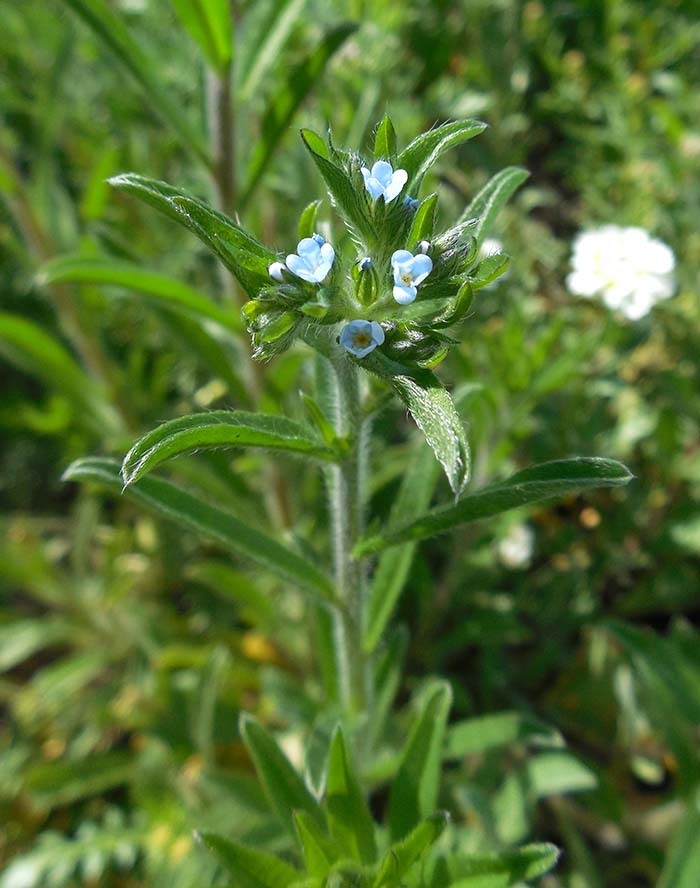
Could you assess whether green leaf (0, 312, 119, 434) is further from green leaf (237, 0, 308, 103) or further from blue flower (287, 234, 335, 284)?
blue flower (287, 234, 335, 284)

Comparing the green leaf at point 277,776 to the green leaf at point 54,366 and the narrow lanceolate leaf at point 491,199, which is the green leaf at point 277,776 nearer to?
the narrow lanceolate leaf at point 491,199

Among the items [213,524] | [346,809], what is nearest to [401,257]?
[213,524]

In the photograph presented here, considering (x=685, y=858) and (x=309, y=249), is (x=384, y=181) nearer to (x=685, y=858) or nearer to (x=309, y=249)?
(x=309, y=249)

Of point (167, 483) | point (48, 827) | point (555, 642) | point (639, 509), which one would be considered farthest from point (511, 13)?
point (48, 827)

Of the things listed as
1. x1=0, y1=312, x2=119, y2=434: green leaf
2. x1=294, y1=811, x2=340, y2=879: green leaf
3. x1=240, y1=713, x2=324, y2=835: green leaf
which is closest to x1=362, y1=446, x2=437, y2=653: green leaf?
x1=240, y1=713, x2=324, y2=835: green leaf

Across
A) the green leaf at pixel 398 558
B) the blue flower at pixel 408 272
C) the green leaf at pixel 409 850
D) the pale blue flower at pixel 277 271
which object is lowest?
the green leaf at pixel 409 850

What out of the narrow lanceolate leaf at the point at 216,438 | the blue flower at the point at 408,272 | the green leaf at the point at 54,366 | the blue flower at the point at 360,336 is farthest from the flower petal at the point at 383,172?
the green leaf at the point at 54,366

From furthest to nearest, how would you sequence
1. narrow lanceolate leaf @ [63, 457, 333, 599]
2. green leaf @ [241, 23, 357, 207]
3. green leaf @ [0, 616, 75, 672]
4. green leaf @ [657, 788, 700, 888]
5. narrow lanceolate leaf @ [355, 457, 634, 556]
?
green leaf @ [0, 616, 75, 672]
green leaf @ [241, 23, 357, 207]
green leaf @ [657, 788, 700, 888]
narrow lanceolate leaf @ [63, 457, 333, 599]
narrow lanceolate leaf @ [355, 457, 634, 556]

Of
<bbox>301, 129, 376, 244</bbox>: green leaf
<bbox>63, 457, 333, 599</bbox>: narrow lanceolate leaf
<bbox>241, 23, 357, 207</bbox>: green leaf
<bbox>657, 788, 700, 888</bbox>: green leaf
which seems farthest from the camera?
<bbox>241, 23, 357, 207</bbox>: green leaf
